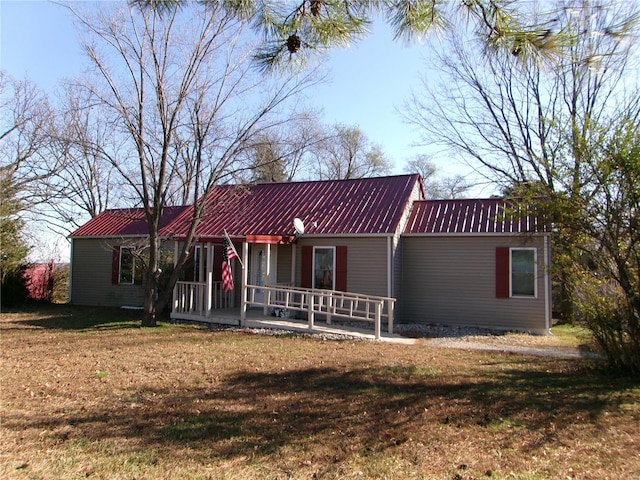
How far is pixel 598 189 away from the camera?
620 cm

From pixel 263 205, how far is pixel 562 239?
10.1m

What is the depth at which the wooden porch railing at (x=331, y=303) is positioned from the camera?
11023 mm

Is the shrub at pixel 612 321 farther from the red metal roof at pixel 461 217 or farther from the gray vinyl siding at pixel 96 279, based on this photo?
the gray vinyl siding at pixel 96 279

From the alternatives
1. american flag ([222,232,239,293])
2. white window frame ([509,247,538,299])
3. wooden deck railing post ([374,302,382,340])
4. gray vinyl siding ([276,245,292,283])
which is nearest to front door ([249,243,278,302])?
gray vinyl siding ([276,245,292,283])

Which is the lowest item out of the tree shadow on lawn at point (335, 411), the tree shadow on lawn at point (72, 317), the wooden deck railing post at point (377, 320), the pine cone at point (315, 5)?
the tree shadow on lawn at point (335, 411)

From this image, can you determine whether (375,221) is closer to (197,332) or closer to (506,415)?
(197,332)

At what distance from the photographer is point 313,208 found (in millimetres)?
14297

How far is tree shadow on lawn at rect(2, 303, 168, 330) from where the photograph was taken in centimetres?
1195

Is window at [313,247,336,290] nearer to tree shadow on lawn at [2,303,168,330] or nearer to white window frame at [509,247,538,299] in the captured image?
tree shadow on lawn at [2,303,168,330]

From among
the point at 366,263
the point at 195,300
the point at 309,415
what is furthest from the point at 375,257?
the point at 309,415

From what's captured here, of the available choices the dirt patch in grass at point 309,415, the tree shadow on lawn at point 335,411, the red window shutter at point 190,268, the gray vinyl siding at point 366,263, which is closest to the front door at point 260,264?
the gray vinyl siding at point 366,263

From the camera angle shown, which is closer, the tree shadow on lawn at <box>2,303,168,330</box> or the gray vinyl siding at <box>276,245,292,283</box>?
the tree shadow on lawn at <box>2,303,168,330</box>

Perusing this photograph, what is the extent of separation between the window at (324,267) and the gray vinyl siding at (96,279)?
22.7 ft

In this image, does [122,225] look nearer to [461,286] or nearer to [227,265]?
[227,265]
